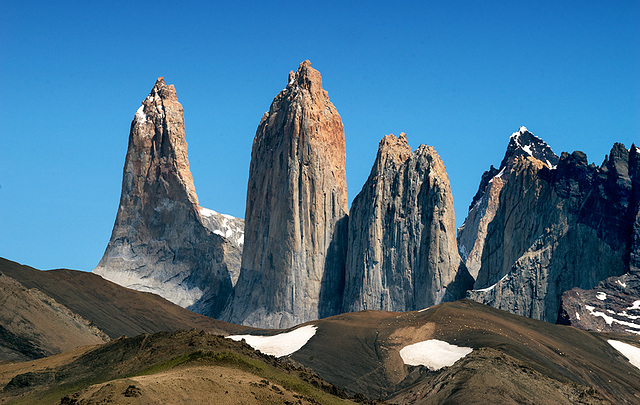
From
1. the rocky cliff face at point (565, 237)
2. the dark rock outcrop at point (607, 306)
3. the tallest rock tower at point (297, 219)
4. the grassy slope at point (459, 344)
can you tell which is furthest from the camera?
the tallest rock tower at point (297, 219)

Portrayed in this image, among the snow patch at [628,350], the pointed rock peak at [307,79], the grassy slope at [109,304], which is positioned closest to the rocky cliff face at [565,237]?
the snow patch at [628,350]

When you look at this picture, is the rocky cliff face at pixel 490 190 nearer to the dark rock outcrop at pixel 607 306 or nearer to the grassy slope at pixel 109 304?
the dark rock outcrop at pixel 607 306

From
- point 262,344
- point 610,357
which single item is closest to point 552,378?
point 610,357

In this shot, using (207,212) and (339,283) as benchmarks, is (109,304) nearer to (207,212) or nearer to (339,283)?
Answer: (339,283)

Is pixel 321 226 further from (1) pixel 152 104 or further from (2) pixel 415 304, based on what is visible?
(1) pixel 152 104

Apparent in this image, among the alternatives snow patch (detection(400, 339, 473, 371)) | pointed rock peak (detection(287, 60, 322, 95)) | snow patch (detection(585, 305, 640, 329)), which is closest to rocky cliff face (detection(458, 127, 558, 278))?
pointed rock peak (detection(287, 60, 322, 95))

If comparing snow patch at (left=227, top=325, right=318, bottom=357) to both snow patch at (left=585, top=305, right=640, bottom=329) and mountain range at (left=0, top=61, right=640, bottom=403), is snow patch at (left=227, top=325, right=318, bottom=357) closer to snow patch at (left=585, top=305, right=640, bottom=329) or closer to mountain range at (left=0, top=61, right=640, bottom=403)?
mountain range at (left=0, top=61, right=640, bottom=403)
